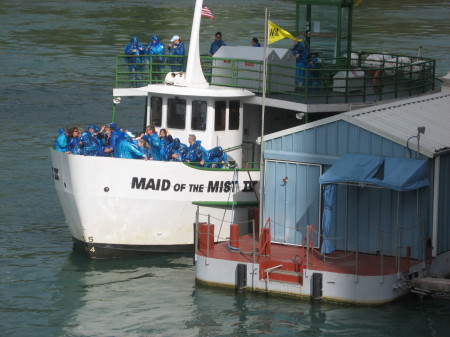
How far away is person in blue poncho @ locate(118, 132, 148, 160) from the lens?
99.5 ft

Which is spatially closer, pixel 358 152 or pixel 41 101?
pixel 358 152

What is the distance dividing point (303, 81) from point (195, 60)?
Result: 3403mm

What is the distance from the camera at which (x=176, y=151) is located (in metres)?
30.7

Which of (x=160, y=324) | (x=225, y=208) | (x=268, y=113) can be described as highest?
(x=268, y=113)

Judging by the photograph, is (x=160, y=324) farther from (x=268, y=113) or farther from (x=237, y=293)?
(x=268, y=113)

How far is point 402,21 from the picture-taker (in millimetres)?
87188

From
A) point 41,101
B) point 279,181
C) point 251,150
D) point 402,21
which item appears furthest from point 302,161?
point 402,21

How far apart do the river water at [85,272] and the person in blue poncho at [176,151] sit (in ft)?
8.54

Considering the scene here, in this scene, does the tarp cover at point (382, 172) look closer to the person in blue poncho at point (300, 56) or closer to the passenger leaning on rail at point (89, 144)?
the passenger leaning on rail at point (89, 144)

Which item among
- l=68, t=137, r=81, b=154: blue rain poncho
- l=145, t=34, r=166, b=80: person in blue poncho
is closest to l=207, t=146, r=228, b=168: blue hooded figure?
l=68, t=137, r=81, b=154: blue rain poncho

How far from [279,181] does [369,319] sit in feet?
14.9

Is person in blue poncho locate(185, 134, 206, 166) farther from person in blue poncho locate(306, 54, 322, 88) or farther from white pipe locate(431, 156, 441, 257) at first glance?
white pipe locate(431, 156, 441, 257)

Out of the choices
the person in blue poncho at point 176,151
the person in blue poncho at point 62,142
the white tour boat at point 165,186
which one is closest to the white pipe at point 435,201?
the white tour boat at point 165,186

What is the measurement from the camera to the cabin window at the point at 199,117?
3241 cm
